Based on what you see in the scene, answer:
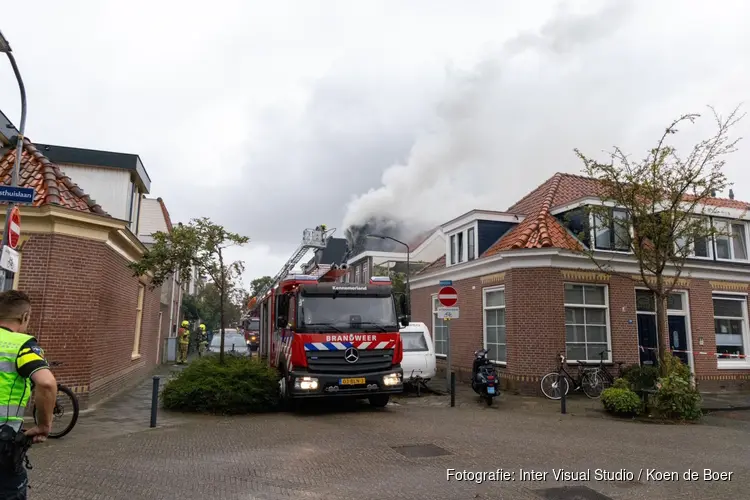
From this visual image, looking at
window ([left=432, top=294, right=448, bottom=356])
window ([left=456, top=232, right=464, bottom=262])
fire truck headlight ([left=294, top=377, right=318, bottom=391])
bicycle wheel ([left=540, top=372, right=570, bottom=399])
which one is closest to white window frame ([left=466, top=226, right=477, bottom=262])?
window ([left=456, top=232, right=464, bottom=262])

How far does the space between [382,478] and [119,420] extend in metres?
6.13

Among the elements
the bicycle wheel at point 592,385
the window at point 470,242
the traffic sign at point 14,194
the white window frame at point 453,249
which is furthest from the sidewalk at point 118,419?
the white window frame at point 453,249

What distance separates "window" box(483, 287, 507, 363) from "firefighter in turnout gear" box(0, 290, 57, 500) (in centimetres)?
1365

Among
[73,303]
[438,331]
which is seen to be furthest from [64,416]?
[438,331]

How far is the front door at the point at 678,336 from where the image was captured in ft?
53.7

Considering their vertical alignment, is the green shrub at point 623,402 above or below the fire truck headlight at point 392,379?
below

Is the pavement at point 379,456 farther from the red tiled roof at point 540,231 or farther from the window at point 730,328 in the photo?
the window at point 730,328

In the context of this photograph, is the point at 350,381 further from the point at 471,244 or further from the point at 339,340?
the point at 471,244

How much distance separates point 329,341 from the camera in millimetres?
10172

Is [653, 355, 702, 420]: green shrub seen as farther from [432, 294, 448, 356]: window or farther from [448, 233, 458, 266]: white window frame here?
[432, 294, 448, 356]: window

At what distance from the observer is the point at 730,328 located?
17.4 metres

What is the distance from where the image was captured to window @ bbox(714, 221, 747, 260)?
1772 cm

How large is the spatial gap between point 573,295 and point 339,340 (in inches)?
320

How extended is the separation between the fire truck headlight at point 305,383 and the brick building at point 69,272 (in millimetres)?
4286
